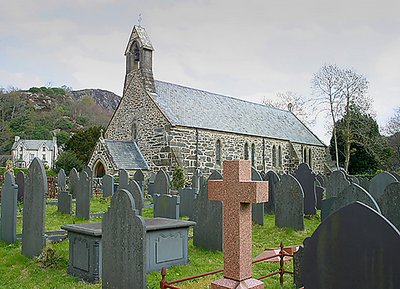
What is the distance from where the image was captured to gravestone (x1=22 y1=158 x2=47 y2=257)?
7555 millimetres

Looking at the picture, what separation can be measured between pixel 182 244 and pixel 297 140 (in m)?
27.5

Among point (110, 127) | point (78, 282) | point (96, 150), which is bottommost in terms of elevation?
point (78, 282)

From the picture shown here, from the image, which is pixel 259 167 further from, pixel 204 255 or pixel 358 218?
pixel 358 218

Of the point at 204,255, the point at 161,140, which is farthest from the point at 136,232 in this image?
the point at 161,140

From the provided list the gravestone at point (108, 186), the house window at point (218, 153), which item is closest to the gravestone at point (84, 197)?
the gravestone at point (108, 186)

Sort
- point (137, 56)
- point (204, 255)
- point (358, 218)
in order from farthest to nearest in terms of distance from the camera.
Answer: point (137, 56), point (204, 255), point (358, 218)

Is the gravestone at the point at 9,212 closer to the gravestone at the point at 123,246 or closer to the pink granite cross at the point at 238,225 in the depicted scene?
the gravestone at the point at 123,246

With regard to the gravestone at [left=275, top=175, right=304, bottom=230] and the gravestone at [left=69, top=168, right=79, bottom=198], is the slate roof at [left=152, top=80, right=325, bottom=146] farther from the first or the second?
the gravestone at [left=275, top=175, right=304, bottom=230]

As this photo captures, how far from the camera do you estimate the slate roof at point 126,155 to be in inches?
891

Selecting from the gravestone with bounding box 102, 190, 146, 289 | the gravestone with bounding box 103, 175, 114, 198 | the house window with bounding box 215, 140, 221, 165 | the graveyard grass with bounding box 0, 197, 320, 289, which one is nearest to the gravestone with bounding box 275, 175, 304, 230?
the graveyard grass with bounding box 0, 197, 320, 289

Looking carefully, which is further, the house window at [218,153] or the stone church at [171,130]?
the house window at [218,153]

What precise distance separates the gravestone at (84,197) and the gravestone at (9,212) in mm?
2894

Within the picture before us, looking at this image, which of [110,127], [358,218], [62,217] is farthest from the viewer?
[110,127]

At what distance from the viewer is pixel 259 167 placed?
29.0m
